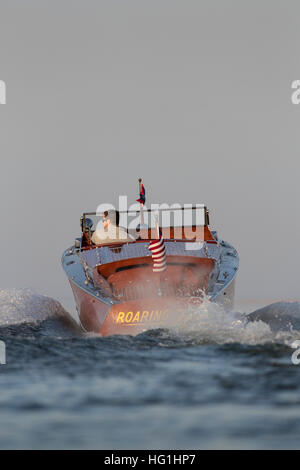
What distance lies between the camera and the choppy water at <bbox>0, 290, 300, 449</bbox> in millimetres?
5609

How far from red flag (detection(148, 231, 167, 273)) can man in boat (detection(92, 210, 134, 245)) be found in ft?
11.9

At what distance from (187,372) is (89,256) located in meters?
8.80

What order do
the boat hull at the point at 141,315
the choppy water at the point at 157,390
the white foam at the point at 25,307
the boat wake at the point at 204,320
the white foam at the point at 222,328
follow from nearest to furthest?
the choppy water at the point at 157,390 → the white foam at the point at 222,328 → the boat wake at the point at 204,320 → the boat hull at the point at 141,315 → the white foam at the point at 25,307

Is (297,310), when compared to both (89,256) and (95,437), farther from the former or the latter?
(95,437)

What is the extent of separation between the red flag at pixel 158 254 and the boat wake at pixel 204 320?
1178mm

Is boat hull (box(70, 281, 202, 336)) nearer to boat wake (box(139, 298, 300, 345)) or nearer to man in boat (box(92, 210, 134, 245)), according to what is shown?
boat wake (box(139, 298, 300, 345))

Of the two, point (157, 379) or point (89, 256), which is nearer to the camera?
point (157, 379)

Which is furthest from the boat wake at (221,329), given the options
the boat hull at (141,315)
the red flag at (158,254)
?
the red flag at (158,254)

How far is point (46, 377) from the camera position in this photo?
791 centimetres

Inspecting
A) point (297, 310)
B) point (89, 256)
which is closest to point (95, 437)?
point (89, 256)

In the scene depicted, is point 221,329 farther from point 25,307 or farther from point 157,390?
point 25,307

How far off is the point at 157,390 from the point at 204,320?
4830 millimetres

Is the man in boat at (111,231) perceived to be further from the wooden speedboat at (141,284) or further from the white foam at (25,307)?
the white foam at (25,307)

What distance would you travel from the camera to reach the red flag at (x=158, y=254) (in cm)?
1298
